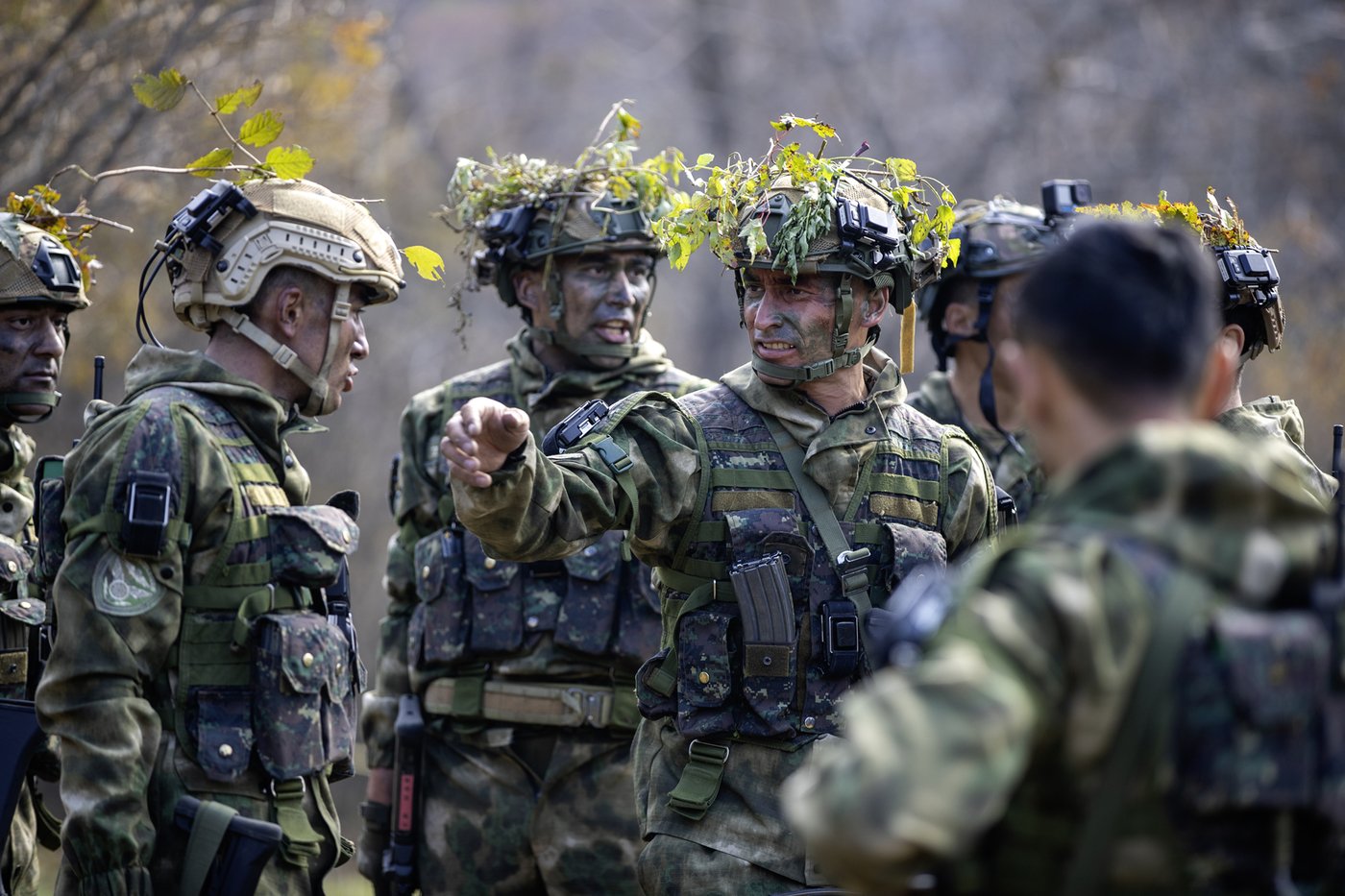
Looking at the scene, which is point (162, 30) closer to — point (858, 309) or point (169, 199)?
point (169, 199)

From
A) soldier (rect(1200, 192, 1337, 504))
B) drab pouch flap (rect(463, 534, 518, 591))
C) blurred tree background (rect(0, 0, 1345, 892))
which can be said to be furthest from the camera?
blurred tree background (rect(0, 0, 1345, 892))

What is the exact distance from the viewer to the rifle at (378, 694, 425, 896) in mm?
6348

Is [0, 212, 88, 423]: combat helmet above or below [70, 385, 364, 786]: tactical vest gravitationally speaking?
above

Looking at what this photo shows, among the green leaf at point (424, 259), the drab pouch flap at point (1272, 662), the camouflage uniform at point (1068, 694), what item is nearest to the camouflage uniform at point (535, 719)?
the green leaf at point (424, 259)

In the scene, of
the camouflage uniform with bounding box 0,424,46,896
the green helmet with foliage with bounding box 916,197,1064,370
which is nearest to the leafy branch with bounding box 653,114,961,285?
the green helmet with foliage with bounding box 916,197,1064,370

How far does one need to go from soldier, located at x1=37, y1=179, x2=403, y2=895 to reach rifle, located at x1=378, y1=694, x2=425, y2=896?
1.21 m

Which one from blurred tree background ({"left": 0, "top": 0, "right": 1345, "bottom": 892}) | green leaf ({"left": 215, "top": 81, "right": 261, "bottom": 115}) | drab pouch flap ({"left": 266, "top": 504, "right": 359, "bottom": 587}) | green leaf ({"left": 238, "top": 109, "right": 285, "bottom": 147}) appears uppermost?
blurred tree background ({"left": 0, "top": 0, "right": 1345, "bottom": 892})

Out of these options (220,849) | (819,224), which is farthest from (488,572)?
(819,224)

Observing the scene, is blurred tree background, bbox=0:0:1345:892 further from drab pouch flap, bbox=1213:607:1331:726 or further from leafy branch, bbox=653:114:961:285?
drab pouch flap, bbox=1213:607:1331:726

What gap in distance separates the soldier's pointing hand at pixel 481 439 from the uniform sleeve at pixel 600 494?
2.0 inches

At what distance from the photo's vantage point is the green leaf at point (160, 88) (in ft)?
17.6

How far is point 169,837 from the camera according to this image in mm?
4539

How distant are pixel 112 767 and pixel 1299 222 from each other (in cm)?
1585

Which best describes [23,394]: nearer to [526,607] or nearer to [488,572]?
[488,572]
